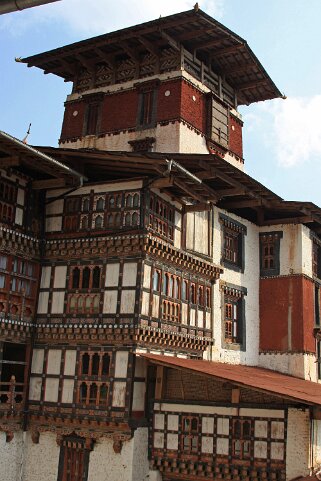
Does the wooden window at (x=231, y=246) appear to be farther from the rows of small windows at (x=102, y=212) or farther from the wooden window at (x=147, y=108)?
the rows of small windows at (x=102, y=212)

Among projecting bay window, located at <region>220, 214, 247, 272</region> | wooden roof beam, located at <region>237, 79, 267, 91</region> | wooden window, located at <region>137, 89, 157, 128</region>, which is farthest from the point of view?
wooden roof beam, located at <region>237, 79, 267, 91</region>

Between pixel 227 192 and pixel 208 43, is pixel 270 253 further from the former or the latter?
pixel 208 43

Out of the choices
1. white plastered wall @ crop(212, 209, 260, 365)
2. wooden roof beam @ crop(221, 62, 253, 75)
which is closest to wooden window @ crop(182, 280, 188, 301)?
white plastered wall @ crop(212, 209, 260, 365)

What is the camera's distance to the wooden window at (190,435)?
17766mm

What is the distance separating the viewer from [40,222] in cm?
2092

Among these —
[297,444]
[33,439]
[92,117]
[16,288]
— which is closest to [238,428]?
[297,444]

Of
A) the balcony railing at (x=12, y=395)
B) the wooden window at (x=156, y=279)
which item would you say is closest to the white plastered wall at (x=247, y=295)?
the wooden window at (x=156, y=279)

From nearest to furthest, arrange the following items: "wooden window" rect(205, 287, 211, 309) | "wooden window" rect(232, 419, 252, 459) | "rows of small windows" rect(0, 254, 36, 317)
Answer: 1. "wooden window" rect(232, 419, 252, 459)
2. "rows of small windows" rect(0, 254, 36, 317)
3. "wooden window" rect(205, 287, 211, 309)

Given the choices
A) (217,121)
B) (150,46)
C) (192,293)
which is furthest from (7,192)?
(217,121)

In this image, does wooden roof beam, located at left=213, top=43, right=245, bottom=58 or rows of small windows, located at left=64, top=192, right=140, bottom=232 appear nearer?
rows of small windows, located at left=64, top=192, right=140, bottom=232

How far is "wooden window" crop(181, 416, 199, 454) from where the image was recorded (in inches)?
699

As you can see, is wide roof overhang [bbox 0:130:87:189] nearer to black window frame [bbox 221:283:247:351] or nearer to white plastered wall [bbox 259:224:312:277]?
black window frame [bbox 221:283:247:351]

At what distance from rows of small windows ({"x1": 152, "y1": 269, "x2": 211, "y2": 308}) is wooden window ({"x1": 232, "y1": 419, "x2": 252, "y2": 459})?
4945 millimetres

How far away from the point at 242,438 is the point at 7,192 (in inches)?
420
